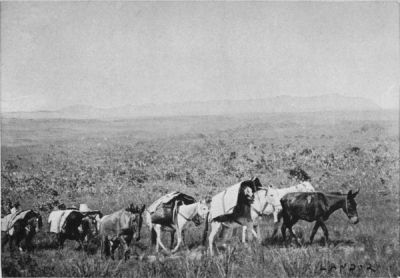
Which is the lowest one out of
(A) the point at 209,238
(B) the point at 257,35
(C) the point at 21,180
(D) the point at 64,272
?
(D) the point at 64,272

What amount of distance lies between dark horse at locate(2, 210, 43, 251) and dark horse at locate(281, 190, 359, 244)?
229 cm

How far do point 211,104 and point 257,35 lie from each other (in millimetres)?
792

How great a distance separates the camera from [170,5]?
4.70 meters

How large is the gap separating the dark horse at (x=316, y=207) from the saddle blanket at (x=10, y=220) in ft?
7.99

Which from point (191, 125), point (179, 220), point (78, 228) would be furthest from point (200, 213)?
point (78, 228)

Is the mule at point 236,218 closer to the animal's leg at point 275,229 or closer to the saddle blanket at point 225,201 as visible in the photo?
the saddle blanket at point 225,201

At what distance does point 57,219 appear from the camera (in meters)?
4.59

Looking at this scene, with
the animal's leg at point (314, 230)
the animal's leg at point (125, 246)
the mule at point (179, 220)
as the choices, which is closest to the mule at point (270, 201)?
the animal's leg at point (314, 230)

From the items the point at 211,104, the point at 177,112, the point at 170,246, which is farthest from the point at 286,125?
the point at 170,246

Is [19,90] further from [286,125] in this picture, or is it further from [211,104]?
[286,125]

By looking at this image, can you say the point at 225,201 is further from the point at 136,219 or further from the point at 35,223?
the point at 35,223

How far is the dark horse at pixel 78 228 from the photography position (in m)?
4.57

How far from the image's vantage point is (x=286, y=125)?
186 inches

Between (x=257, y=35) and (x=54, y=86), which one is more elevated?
(x=257, y=35)
